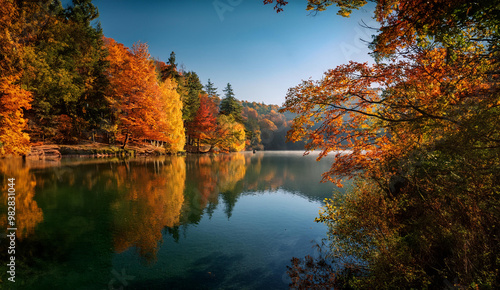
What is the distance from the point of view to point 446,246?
12.4 feet

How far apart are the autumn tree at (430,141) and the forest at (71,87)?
75.6 ft

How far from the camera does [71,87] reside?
2444cm

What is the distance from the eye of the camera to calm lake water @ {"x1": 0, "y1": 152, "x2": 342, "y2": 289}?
15.8 feet

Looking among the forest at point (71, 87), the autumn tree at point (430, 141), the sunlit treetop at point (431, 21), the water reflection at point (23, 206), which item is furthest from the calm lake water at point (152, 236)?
the forest at point (71, 87)

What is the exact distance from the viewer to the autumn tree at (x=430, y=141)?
3.08 meters

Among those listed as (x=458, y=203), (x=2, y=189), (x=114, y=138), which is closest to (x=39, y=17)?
(x=114, y=138)

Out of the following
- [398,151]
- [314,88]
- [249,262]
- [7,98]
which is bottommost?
[249,262]

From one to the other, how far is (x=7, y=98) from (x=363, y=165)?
24.2m

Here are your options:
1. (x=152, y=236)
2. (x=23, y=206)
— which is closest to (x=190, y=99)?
(x=23, y=206)

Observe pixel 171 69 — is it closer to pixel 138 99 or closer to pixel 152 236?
pixel 138 99

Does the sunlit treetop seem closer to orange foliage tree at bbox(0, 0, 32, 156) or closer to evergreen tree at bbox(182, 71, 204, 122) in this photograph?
orange foliage tree at bbox(0, 0, 32, 156)

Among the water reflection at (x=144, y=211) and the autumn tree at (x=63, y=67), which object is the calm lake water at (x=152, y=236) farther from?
A: the autumn tree at (x=63, y=67)

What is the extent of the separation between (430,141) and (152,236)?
8.01 m

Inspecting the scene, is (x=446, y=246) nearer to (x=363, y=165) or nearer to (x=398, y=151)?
(x=398, y=151)
